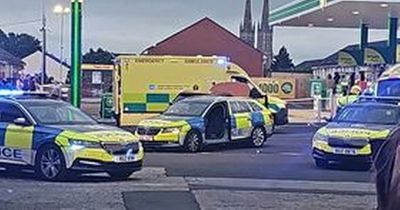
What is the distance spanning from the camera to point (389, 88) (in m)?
23.8

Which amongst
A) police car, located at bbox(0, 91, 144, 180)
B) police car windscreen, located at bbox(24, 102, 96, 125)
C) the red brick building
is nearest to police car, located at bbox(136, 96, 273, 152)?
police car windscreen, located at bbox(24, 102, 96, 125)

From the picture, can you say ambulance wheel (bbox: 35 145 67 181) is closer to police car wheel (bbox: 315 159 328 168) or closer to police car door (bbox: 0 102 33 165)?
police car door (bbox: 0 102 33 165)

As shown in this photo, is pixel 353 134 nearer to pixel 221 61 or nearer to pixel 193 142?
pixel 193 142

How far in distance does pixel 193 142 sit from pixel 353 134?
203 inches

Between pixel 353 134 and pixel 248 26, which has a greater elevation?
pixel 248 26

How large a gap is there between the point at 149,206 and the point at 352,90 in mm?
25940

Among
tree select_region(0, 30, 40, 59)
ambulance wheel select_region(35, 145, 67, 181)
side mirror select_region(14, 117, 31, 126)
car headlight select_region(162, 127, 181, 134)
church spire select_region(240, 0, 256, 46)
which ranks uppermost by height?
church spire select_region(240, 0, 256, 46)

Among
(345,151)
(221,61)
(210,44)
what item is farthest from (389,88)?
(210,44)

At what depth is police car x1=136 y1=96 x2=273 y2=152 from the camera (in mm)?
22156

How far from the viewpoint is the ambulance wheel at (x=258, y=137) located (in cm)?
2469

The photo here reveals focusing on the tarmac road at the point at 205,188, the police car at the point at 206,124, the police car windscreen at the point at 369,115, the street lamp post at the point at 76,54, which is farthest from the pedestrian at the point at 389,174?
the street lamp post at the point at 76,54

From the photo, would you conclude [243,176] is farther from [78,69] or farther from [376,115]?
[78,69]

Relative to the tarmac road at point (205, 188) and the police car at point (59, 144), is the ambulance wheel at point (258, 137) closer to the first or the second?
the tarmac road at point (205, 188)

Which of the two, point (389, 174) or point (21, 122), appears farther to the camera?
point (21, 122)
